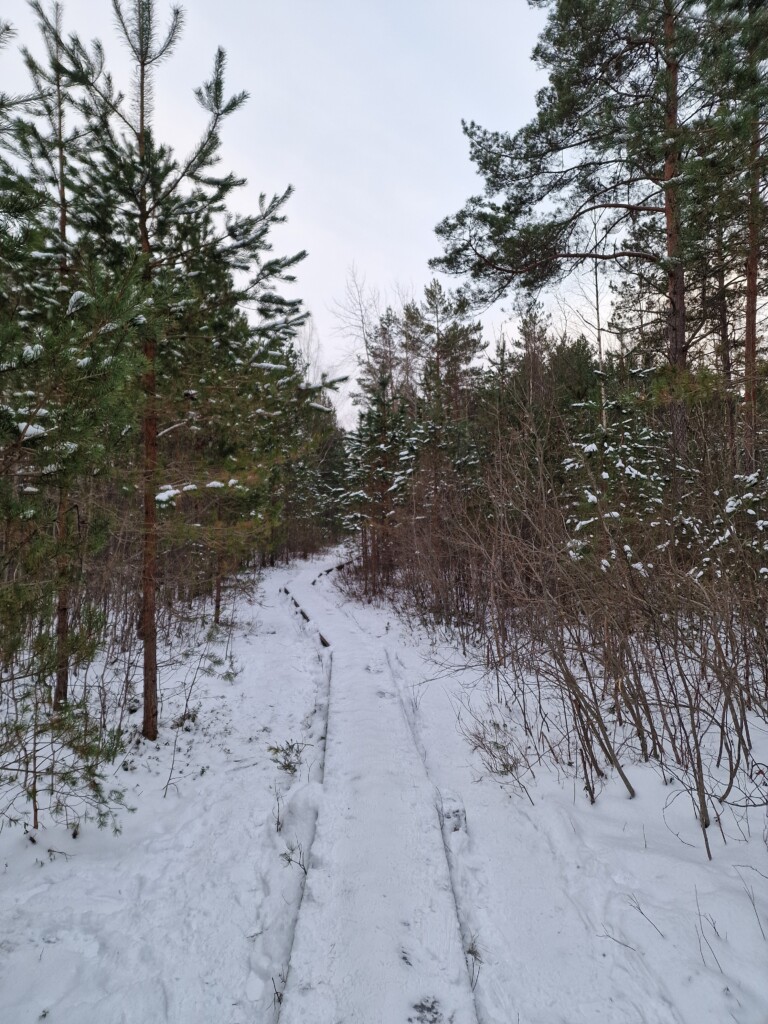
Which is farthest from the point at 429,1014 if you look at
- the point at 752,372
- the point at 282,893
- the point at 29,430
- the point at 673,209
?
the point at 673,209

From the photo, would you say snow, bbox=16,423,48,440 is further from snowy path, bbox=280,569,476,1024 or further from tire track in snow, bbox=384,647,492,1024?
tire track in snow, bbox=384,647,492,1024

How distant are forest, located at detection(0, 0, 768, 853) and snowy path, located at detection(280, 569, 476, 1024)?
1.14 meters

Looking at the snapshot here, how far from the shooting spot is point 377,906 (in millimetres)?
2824

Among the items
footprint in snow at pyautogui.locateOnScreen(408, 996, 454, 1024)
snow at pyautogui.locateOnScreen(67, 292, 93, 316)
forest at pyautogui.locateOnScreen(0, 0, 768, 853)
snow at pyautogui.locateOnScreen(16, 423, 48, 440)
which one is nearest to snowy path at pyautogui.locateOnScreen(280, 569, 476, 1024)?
footprint in snow at pyautogui.locateOnScreen(408, 996, 454, 1024)

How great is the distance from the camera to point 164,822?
3910 millimetres

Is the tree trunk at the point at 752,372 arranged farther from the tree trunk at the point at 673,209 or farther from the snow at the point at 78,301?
the snow at the point at 78,301

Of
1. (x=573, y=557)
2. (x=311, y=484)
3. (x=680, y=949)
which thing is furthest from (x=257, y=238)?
(x=311, y=484)

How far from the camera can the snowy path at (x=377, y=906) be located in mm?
2268

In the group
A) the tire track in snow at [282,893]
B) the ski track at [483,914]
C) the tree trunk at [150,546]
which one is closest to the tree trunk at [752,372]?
the ski track at [483,914]

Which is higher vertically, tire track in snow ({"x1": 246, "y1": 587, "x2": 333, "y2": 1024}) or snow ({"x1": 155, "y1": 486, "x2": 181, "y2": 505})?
snow ({"x1": 155, "y1": 486, "x2": 181, "y2": 505})

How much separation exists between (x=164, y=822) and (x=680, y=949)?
3691 mm

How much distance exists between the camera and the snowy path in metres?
2.27

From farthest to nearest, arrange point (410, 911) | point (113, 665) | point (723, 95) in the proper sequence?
point (113, 665) < point (723, 95) < point (410, 911)

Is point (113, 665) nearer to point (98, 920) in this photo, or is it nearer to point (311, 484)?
point (98, 920)
